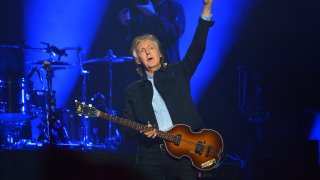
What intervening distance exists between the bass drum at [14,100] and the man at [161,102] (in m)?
3.71

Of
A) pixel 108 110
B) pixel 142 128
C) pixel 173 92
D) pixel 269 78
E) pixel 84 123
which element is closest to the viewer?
pixel 142 128

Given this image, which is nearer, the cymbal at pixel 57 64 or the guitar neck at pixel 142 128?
the guitar neck at pixel 142 128

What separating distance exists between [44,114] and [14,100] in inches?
21.2

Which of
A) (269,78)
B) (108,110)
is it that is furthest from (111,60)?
(269,78)

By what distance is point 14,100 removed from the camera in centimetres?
694

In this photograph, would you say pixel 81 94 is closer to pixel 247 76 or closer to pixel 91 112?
pixel 247 76

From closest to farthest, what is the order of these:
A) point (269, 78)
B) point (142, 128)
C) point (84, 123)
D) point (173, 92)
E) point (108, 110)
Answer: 1. point (142, 128)
2. point (173, 92)
3. point (269, 78)
4. point (108, 110)
5. point (84, 123)

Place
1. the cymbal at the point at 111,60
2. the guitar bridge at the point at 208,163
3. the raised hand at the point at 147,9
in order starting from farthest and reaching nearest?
the raised hand at the point at 147,9 < the cymbal at the point at 111,60 < the guitar bridge at the point at 208,163

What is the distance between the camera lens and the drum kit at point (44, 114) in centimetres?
670

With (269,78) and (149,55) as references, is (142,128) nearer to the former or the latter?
(149,55)

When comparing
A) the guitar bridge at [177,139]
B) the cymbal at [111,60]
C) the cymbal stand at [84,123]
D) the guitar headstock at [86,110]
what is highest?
the cymbal at [111,60]

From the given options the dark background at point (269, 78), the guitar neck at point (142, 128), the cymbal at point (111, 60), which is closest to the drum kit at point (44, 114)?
the cymbal at point (111, 60)

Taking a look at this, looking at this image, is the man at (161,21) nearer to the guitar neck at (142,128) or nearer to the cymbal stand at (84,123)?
the cymbal stand at (84,123)

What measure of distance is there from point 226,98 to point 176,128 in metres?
3.50
